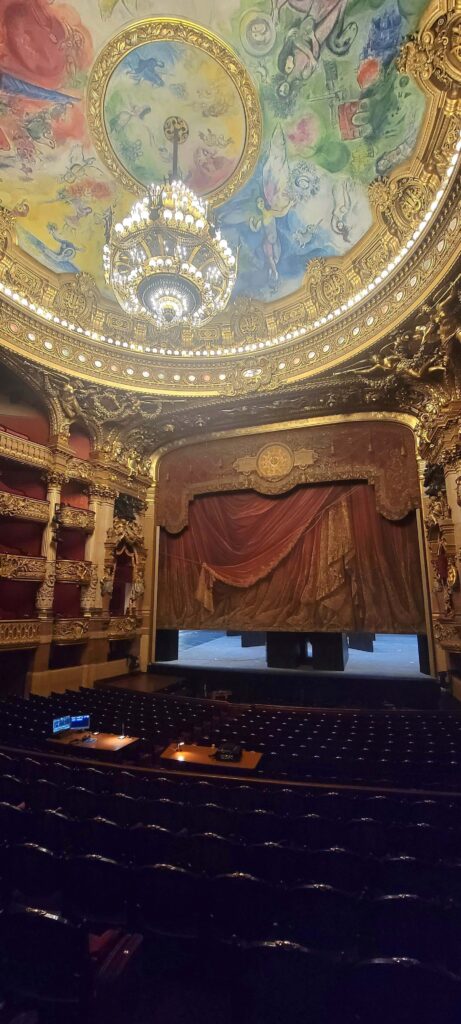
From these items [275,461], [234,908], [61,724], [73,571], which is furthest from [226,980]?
[275,461]

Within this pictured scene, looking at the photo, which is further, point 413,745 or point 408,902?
point 413,745

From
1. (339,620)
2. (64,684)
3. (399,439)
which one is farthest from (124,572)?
(399,439)

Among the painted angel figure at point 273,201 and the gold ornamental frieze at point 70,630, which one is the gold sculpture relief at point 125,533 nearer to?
the gold ornamental frieze at point 70,630

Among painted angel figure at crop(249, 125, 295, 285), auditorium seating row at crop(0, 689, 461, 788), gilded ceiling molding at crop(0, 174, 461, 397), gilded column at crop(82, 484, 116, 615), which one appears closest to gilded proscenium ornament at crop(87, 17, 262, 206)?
painted angel figure at crop(249, 125, 295, 285)

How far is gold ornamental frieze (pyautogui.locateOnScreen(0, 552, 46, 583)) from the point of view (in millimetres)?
10498

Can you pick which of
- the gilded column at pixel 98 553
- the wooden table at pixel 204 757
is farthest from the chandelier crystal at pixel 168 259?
the wooden table at pixel 204 757

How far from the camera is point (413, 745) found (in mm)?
5742

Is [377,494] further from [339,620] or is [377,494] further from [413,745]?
[413,745]

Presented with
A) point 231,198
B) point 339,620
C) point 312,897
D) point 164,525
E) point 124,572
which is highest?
point 231,198

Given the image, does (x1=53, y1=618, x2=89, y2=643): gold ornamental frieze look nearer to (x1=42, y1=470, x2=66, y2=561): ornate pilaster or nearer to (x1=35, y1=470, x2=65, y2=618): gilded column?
(x1=35, y1=470, x2=65, y2=618): gilded column

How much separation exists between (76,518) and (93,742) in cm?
816

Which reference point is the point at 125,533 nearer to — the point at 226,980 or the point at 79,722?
the point at 79,722

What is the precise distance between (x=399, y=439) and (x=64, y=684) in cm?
1199

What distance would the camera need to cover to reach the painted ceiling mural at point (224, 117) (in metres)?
7.73
